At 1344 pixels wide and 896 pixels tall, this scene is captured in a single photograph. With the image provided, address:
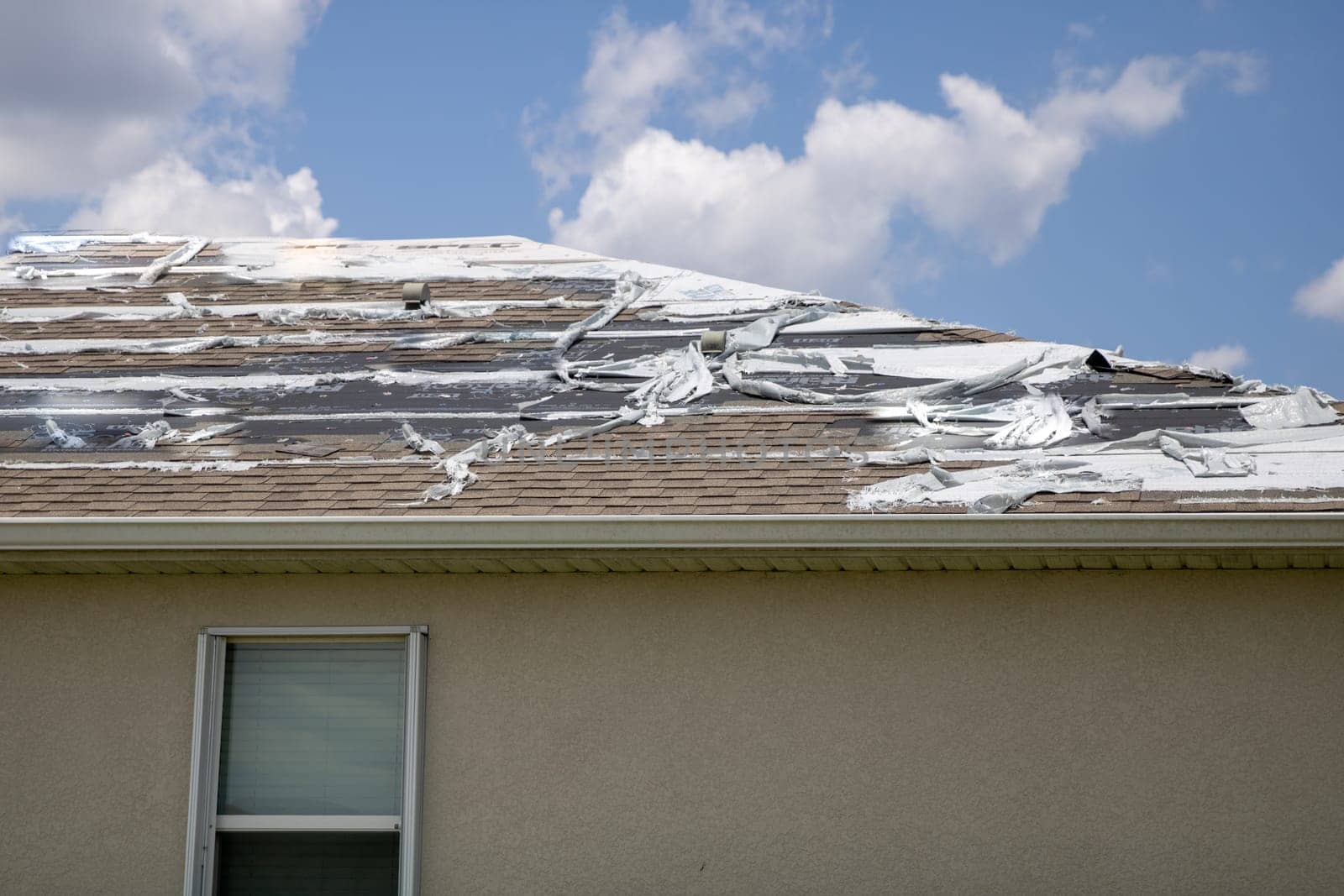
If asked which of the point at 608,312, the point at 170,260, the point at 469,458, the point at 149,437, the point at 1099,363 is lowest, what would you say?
the point at 469,458

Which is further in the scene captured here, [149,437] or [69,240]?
[69,240]

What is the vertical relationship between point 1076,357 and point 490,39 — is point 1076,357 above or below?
below

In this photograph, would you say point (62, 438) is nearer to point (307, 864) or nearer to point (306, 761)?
point (306, 761)

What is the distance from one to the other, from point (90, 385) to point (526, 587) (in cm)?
354

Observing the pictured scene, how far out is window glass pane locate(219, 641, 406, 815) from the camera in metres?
5.94

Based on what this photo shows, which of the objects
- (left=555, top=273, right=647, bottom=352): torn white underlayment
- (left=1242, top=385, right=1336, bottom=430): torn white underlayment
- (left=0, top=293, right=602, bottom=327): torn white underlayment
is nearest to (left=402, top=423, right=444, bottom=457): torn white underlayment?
(left=555, top=273, right=647, bottom=352): torn white underlayment

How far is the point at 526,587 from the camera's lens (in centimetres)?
601

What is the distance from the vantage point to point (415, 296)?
29.8ft

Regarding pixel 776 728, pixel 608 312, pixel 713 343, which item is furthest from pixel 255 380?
pixel 776 728

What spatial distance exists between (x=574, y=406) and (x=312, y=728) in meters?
2.28

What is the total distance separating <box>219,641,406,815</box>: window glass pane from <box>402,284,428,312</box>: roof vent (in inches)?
138

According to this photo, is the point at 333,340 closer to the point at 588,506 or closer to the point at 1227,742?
the point at 588,506

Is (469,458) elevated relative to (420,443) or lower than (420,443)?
lower

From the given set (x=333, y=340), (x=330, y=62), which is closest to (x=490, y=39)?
(x=330, y=62)
